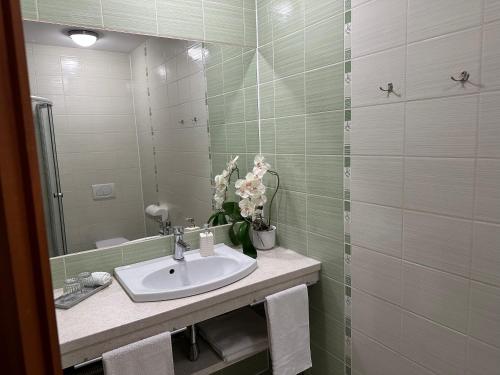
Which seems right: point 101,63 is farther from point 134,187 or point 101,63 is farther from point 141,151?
point 134,187

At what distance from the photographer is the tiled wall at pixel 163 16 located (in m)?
1.40

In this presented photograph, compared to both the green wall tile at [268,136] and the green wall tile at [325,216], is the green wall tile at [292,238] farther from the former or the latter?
the green wall tile at [268,136]

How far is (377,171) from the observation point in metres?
1.35

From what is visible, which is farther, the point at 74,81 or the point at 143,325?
the point at 74,81

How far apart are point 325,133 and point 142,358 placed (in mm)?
1132

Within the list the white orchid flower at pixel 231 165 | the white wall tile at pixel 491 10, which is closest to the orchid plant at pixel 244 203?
the white orchid flower at pixel 231 165

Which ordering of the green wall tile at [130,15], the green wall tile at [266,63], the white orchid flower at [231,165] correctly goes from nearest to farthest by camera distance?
the green wall tile at [130,15]
the green wall tile at [266,63]
the white orchid flower at [231,165]

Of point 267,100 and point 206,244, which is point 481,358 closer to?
point 206,244

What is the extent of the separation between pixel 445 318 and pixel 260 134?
1228mm

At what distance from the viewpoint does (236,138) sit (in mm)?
1977

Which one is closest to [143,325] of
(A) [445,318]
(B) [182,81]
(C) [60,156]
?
(C) [60,156]

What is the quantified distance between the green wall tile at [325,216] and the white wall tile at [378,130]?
266 mm

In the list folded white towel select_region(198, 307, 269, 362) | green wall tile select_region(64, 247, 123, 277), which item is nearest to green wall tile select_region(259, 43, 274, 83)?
green wall tile select_region(64, 247, 123, 277)

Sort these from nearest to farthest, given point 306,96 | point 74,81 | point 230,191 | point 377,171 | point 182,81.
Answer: point 377,171 < point 74,81 < point 306,96 < point 182,81 < point 230,191
